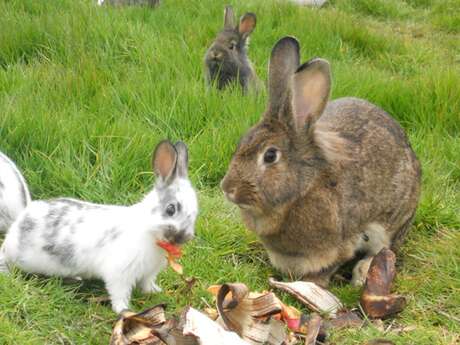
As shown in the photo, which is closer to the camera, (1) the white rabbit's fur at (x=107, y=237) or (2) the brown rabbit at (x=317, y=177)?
(1) the white rabbit's fur at (x=107, y=237)

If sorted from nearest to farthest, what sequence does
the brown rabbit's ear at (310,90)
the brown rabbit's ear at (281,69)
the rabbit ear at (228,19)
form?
the brown rabbit's ear at (310,90), the brown rabbit's ear at (281,69), the rabbit ear at (228,19)

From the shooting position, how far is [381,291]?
3.82 meters

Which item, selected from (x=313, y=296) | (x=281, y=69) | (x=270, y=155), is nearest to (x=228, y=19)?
(x=281, y=69)

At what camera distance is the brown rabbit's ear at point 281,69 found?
3906 millimetres

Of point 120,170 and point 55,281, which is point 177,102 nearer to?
point 120,170

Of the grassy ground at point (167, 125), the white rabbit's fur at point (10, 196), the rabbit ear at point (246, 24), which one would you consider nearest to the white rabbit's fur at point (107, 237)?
the grassy ground at point (167, 125)

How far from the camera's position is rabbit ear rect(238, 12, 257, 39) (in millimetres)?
6500

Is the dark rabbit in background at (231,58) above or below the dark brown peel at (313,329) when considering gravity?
above

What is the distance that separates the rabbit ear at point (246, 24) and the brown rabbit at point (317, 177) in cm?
228

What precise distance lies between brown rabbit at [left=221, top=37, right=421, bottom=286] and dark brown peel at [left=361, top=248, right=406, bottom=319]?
0.26m

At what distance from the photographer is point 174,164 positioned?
11.5 ft

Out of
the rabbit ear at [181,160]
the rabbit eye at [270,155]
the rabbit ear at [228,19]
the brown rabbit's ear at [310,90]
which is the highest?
the brown rabbit's ear at [310,90]

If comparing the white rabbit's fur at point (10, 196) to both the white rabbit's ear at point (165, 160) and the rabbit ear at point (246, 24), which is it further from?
the rabbit ear at point (246, 24)

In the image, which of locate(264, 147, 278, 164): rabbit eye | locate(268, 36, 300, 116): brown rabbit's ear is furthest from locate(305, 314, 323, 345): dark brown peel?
locate(268, 36, 300, 116): brown rabbit's ear
